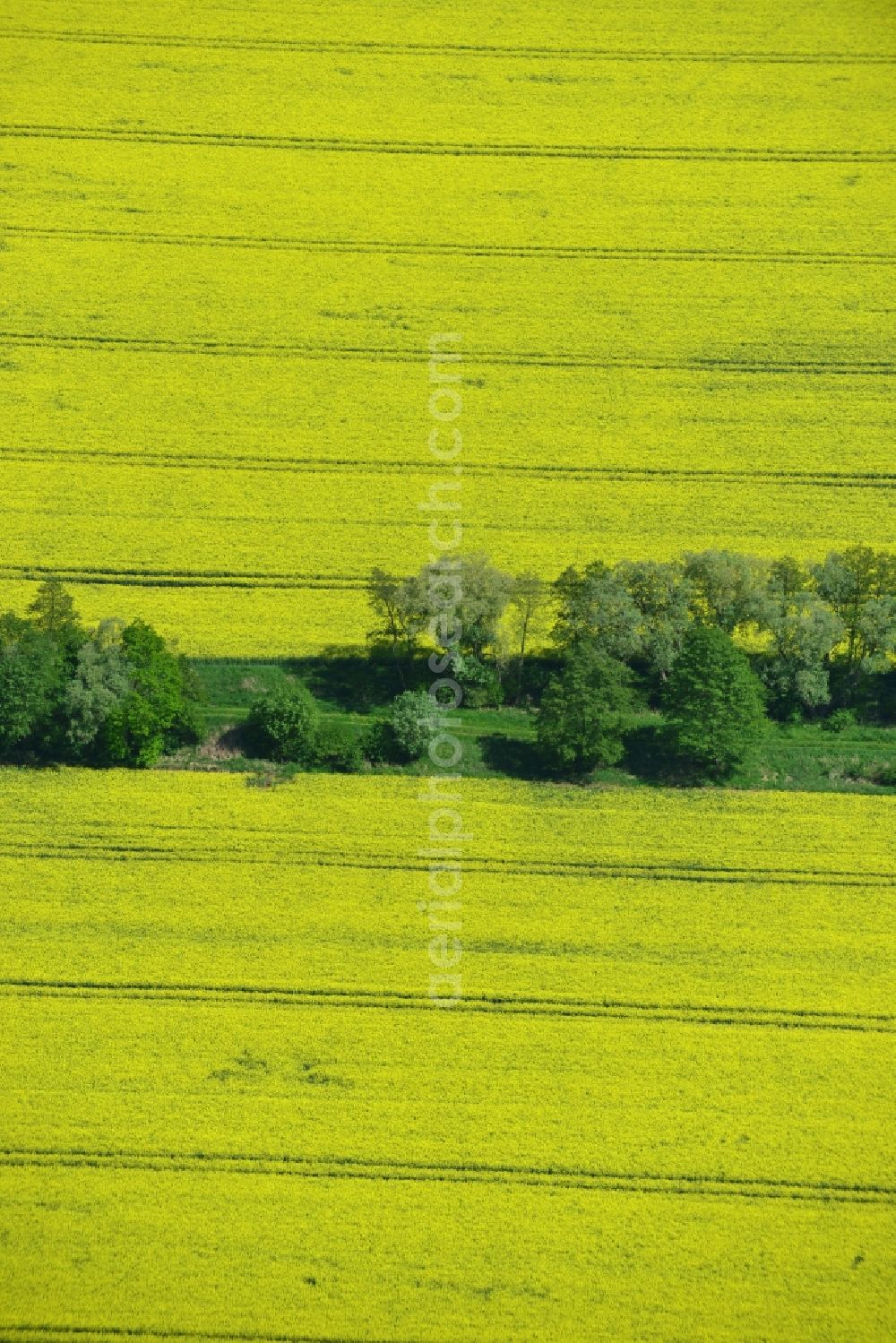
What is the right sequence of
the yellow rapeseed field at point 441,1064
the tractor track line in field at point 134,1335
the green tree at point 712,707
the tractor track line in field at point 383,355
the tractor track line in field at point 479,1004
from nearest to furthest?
the tractor track line in field at point 134,1335
the yellow rapeseed field at point 441,1064
the tractor track line in field at point 479,1004
the green tree at point 712,707
the tractor track line in field at point 383,355

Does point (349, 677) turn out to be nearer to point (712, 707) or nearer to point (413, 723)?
point (413, 723)

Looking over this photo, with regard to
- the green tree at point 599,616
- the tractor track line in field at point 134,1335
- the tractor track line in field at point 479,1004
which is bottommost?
the tractor track line in field at point 134,1335

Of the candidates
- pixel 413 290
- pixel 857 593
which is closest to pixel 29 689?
pixel 413 290

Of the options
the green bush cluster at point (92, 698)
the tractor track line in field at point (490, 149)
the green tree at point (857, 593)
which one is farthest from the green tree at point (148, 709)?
the tractor track line in field at point (490, 149)

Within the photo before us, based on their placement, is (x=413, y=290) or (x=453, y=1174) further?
(x=413, y=290)

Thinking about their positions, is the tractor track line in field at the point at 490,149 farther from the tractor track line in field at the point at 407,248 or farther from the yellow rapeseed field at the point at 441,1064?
the yellow rapeseed field at the point at 441,1064

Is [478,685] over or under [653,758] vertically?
over

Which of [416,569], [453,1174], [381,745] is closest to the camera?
[453,1174]
